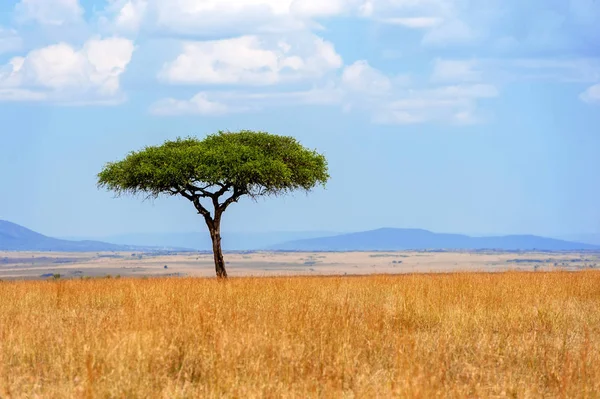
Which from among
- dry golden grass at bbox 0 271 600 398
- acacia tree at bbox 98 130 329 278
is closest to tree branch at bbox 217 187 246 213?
acacia tree at bbox 98 130 329 278

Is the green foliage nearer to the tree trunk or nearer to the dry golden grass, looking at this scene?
the tree trunk

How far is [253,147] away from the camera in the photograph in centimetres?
4181

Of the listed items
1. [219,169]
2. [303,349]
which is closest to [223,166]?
[219,169]

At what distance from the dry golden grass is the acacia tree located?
1924 centimetres

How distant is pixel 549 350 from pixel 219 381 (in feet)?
21.3

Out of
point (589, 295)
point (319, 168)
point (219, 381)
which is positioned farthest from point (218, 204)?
point (219, 381)

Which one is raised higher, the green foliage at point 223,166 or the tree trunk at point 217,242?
the green foliage at point 223,166

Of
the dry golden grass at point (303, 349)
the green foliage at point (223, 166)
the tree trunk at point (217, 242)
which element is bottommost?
the dry golden grass at point (303, 349)

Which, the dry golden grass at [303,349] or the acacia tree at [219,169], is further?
the acacia tree at [219,169]

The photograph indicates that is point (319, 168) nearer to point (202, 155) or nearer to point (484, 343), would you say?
point (202, 155)

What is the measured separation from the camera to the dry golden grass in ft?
36.4

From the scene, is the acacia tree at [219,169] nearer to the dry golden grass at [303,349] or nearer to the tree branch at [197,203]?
the tree branch at [197,203]

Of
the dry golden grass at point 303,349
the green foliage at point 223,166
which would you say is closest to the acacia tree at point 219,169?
the green foliage at point 223,166

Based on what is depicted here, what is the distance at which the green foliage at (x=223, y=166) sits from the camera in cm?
4000
